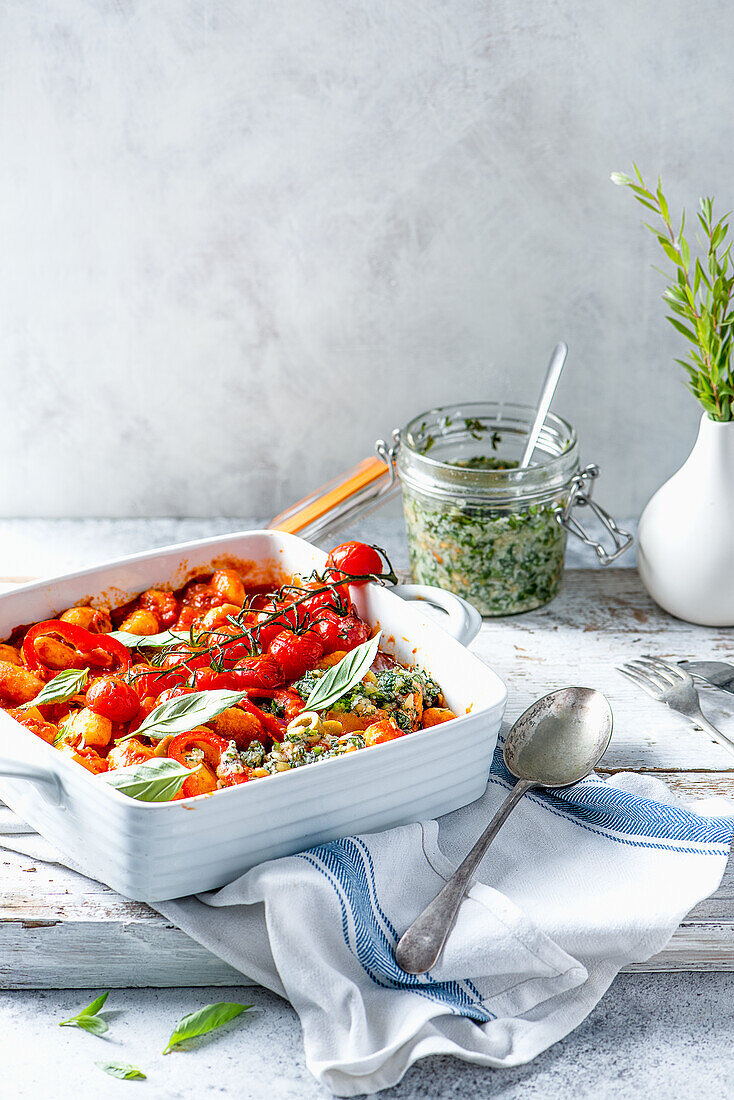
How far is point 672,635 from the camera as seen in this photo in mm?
1572

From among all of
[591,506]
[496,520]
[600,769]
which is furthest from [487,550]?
[600,769]

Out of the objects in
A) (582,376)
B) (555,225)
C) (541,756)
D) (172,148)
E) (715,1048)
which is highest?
(172,148)

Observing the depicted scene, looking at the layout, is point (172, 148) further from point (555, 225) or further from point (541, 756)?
point (541, 756)

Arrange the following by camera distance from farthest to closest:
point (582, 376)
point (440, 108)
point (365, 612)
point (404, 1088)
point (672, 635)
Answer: point (582, 376)
point (440, 108)
point (672, 635)
point (365, 612)
point (404, 1088)

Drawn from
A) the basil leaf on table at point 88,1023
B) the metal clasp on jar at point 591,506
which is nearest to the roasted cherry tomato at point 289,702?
the basil leaf on table at point 88,1023

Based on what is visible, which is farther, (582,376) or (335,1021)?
(582,376)

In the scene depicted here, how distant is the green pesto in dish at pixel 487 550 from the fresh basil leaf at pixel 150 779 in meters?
0.68

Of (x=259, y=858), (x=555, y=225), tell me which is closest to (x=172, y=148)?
(x=555, y=225)

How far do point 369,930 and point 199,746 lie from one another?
235mm

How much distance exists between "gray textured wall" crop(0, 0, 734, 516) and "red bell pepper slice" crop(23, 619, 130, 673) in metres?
0.72

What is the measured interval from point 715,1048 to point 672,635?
2.24 ft

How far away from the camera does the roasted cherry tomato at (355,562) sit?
4.41 feet

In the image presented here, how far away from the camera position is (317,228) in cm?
179

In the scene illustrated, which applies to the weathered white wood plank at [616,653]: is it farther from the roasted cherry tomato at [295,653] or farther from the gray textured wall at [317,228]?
the gray textured wall at [317,228]
